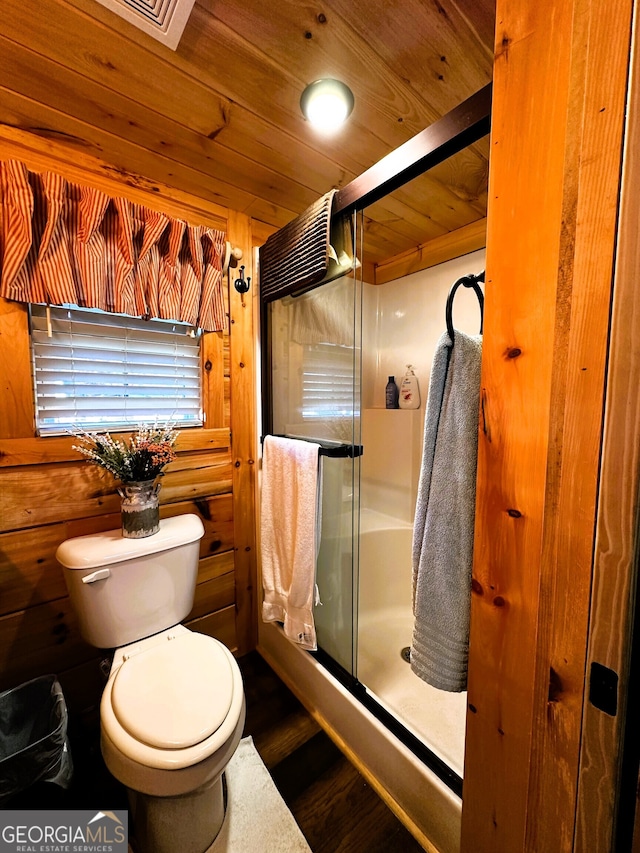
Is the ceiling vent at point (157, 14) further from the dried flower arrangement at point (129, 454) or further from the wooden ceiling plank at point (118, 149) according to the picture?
the dried flower arrangement at point (129, 454)

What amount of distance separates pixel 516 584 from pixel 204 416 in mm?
1371

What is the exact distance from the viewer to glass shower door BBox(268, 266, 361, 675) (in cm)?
132

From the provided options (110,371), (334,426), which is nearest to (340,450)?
(334,426)

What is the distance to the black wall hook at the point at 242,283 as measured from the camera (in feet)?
5.22

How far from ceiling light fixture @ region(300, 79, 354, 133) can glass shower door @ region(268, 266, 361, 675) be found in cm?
47

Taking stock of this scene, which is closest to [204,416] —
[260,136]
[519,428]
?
[260,136]

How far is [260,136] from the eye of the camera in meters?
1.14

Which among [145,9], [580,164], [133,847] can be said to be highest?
[145,9]

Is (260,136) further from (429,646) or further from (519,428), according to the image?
(429,646)

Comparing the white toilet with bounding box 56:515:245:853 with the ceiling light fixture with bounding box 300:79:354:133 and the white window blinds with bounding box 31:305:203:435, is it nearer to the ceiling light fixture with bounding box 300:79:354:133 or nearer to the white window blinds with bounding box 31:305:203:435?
the white window blinds with bounding box 31:305:203:435

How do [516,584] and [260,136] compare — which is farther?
[260,136]

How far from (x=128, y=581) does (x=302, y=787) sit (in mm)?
934

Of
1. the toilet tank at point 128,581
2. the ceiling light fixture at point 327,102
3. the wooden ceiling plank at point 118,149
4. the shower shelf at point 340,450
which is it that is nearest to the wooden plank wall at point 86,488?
the wooden ceiling plank at point 118,149

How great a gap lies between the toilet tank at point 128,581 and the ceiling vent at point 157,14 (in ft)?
4.75
